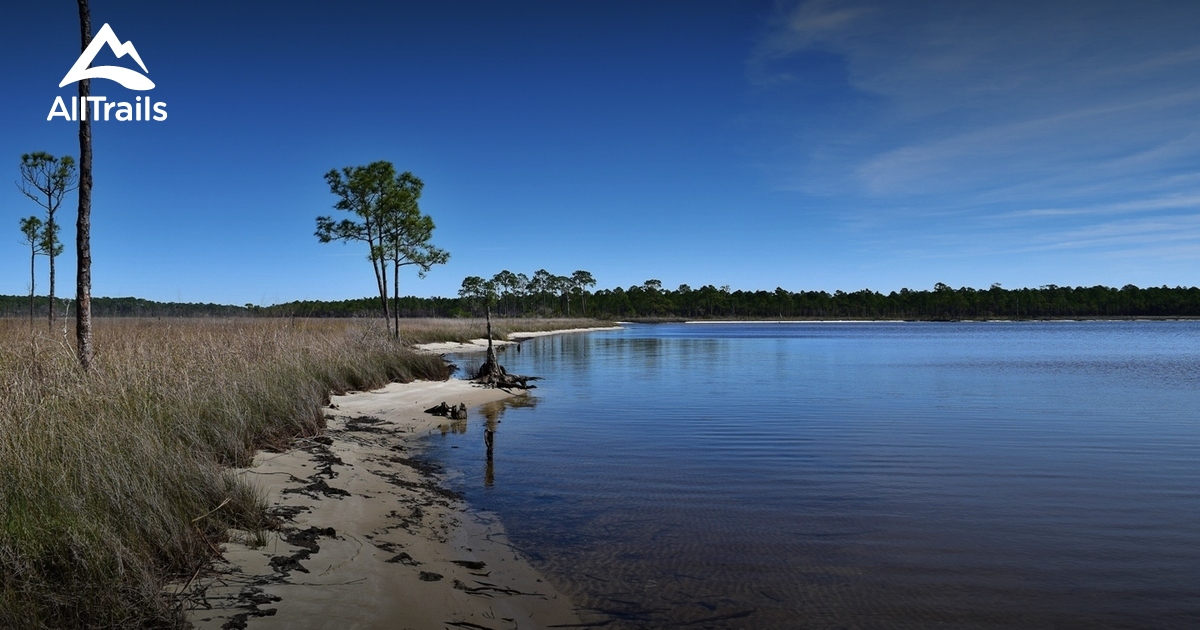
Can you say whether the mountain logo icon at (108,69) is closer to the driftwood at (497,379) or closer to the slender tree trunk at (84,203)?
the slender tree trunk at (84,203)

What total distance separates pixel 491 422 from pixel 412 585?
10510mm

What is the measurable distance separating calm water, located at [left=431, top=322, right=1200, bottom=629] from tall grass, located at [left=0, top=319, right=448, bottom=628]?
9.70 ft

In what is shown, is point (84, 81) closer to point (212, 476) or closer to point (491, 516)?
point (212, 476)

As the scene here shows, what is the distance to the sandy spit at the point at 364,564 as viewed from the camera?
4547 mm

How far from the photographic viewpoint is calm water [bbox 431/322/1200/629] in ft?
18.3

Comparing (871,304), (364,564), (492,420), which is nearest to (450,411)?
(492,420)

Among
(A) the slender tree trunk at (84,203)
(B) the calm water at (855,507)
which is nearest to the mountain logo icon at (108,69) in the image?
(A) the slender tree trunk at (84,203)

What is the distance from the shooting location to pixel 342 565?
551 centimetres

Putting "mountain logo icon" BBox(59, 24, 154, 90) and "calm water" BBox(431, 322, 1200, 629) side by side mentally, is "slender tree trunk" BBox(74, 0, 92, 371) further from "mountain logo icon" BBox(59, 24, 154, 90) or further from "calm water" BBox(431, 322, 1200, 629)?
"calm water" BBox(431, 322, 1200, 629)

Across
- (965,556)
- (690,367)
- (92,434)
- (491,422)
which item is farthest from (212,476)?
(690,367)

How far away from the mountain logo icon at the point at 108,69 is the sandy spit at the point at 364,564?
6441 millimetres

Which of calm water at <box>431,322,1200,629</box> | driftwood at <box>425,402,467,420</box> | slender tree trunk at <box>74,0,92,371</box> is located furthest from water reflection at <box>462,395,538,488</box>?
slender tree trunk at <box>74,0,92,371</box>

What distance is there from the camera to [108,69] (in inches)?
488

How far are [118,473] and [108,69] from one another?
10.6 metres
